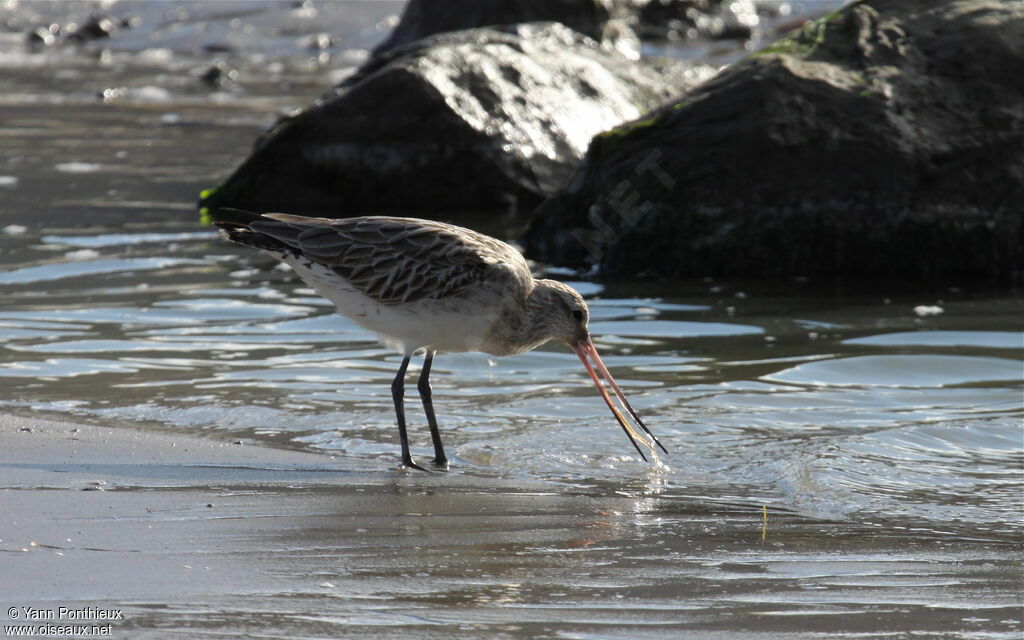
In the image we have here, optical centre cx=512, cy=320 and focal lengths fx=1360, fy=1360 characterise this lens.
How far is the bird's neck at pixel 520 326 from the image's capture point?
6.50m

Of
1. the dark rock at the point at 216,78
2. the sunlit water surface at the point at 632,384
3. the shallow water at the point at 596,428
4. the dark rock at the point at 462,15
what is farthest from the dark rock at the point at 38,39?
the sunlit water surface at the point at 632,384

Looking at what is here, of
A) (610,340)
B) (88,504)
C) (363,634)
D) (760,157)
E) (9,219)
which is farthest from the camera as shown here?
(9,219)

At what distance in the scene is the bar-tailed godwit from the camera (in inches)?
250

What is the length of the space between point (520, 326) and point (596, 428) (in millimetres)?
625

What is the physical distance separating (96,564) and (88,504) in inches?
28.6

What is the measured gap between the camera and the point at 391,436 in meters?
6.59

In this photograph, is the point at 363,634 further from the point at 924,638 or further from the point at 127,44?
the point at 127,44

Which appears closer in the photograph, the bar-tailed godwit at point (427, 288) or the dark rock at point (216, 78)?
the bar-tailed godwit at point (427, 288)

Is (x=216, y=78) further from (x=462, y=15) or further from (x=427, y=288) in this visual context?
(x=427, y=288)

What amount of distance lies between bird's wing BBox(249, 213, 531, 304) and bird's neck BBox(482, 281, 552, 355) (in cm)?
11

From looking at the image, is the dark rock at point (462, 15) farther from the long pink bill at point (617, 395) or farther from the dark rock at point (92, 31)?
the long pink bill at point (617, 395)

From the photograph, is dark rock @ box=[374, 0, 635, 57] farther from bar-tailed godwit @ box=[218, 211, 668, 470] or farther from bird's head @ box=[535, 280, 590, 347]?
bird's head @ box=[535, 280, 590, 347]

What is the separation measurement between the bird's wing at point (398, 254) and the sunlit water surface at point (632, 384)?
29.3 inches

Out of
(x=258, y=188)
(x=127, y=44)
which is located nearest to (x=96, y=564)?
(x=258, y=188)
